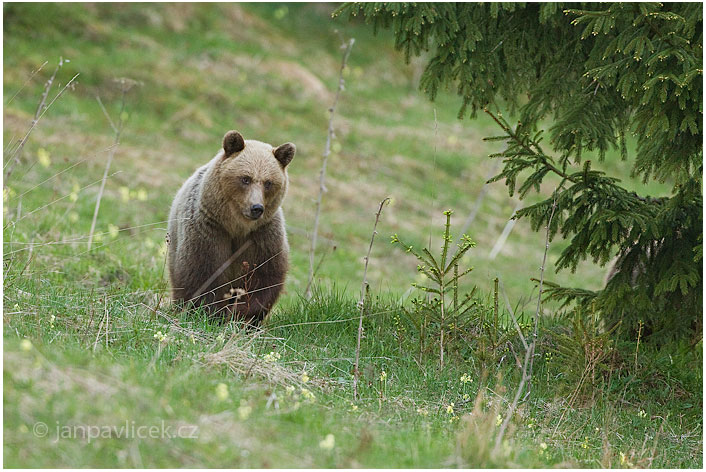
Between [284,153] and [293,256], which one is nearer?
[284,153]

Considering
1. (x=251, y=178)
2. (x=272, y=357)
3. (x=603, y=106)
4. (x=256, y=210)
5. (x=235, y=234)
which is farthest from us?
(x=235, y=234)

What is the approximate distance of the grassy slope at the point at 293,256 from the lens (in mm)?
3854

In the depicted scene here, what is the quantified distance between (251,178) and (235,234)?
0.50 metres

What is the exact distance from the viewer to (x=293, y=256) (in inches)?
443

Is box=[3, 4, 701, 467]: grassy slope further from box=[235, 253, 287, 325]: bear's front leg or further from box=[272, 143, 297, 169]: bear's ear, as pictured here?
box=[272, 143, 297, 169]: bear's ear

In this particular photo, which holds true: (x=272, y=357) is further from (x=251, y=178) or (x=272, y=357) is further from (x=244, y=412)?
(x=251, y=178)

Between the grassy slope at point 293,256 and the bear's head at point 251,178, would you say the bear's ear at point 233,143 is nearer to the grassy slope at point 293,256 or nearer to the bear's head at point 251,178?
the bear's head at point 251,178

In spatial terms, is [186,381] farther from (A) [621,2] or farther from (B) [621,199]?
(A) [621,2]

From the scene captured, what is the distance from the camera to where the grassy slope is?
3854 mm

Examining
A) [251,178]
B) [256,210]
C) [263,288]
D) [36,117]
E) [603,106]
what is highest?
[603,106]

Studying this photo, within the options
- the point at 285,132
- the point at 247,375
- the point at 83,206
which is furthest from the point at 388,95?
the point at 247,375

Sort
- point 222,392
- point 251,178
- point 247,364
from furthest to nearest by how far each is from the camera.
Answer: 1. point 251,178
2. point 247,364
3. point 222,392

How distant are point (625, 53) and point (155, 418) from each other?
3874 mm

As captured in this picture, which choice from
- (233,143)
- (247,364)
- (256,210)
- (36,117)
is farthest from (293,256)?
(247,364)
